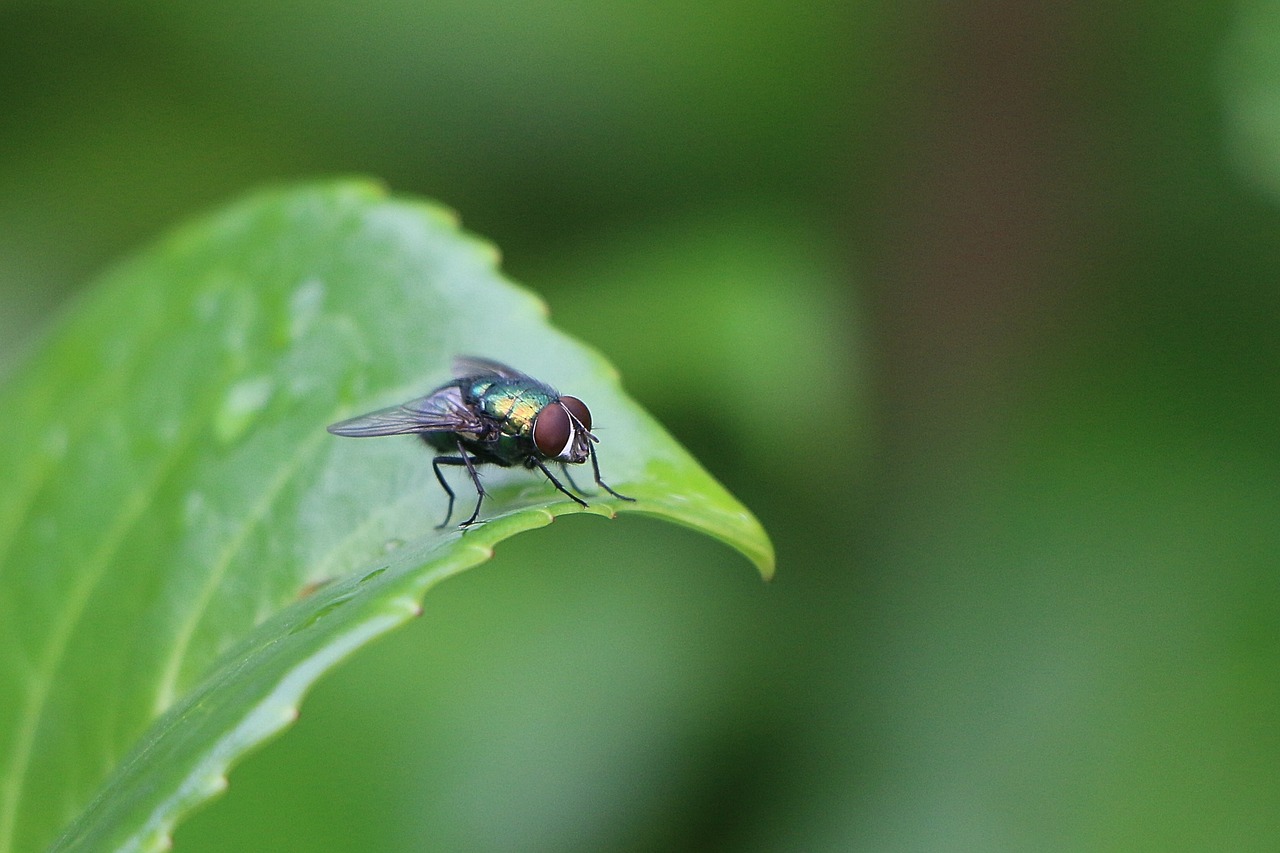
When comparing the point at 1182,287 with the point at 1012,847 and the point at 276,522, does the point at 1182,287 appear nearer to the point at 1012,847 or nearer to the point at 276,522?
the point at 1012,847

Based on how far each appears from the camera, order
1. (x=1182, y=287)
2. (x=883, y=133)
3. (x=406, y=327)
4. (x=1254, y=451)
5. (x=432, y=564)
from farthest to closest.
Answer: (x=883, y=133) → (x=1182, y=287) → (x=1254, y=451) → (x=406, y=327) → (x=432, y=564)

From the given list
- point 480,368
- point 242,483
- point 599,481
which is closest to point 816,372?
point 480,368

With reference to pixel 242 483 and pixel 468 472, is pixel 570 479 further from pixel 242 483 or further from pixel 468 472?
pixel 242 483

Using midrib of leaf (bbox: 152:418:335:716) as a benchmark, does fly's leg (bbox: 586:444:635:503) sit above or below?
above

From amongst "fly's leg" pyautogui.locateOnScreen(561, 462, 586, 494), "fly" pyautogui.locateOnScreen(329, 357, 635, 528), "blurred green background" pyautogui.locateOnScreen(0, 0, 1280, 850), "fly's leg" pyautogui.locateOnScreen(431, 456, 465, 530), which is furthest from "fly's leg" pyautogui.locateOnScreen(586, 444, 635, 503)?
"blurred green background" pyautogui.locateOnScreen(0, 0, 1280, 850)

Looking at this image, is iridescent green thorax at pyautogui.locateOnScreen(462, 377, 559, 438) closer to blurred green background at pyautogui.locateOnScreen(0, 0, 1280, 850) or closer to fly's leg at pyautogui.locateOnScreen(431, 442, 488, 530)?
fly's leg at pyautogui.locateOnScreen(431, 442, 488, 530)

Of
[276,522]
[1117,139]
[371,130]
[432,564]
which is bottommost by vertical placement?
[276,522]

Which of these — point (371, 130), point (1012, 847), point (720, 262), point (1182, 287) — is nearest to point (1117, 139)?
point (1182, 287)
